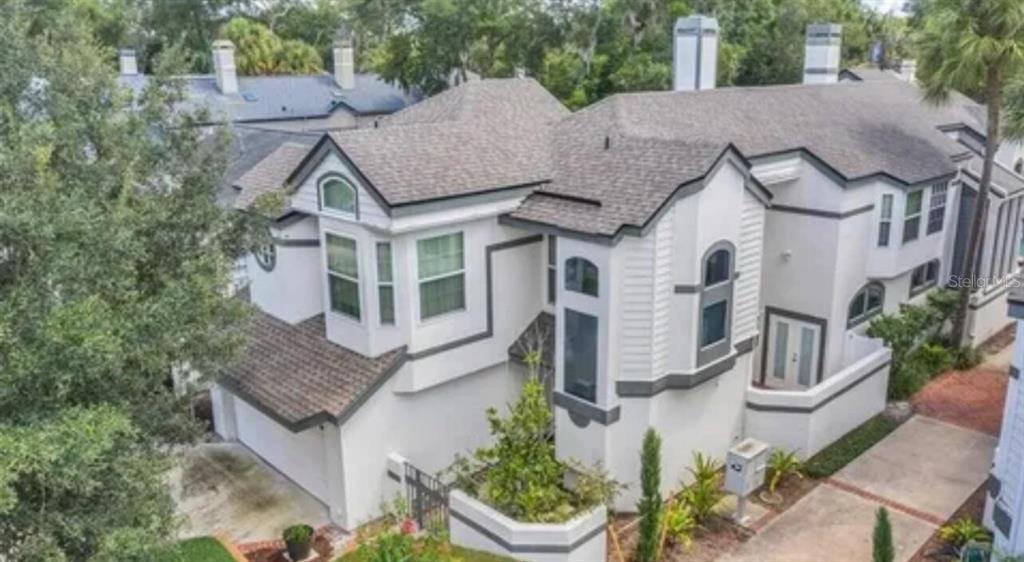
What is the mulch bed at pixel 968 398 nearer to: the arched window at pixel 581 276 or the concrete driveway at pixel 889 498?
the concrete driveway at pixel 889 498

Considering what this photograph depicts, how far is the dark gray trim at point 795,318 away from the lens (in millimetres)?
18172

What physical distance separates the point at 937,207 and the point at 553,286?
10.9 metres

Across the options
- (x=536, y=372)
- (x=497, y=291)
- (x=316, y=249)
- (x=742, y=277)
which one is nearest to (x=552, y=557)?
(x=536, y=372)

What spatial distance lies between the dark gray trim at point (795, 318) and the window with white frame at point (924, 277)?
422cm

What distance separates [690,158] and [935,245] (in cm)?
1005

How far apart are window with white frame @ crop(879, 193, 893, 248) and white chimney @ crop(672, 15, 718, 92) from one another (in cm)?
610

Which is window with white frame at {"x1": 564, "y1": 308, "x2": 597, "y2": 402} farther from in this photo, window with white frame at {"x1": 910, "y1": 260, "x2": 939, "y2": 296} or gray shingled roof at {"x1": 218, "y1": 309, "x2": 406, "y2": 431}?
window with white frame at {"x1": 910, "y1": 260, "x2": 939, "y2": 296}

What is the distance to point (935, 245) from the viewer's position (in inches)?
803

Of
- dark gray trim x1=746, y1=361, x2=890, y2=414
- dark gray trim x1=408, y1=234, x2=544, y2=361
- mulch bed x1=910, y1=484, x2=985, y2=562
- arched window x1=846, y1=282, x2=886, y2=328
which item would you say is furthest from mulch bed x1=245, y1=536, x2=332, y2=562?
arched window x1=846, y1=282, x2=886, y2=328

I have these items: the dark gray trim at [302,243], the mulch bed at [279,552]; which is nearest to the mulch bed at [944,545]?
the mulch bed at [279,552]

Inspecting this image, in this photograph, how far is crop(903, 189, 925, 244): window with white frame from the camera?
18984 millimetres

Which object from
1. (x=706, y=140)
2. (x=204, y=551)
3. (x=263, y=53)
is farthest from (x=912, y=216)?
(x=263, y=53)

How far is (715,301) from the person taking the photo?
1453 cm

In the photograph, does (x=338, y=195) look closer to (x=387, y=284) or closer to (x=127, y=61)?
(x=387, y=284)
